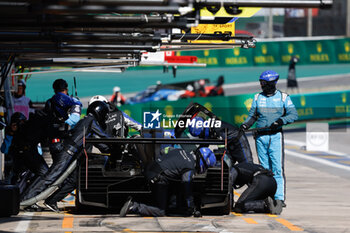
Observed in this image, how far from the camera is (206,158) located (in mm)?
11797

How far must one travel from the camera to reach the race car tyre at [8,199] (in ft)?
37.5

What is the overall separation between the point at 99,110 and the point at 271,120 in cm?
268

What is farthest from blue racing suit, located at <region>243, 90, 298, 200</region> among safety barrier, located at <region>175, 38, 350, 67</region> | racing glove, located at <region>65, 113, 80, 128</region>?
safety barrier, located at <region>175, 38, 350, 67</region>

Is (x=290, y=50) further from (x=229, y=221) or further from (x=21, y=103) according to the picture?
(x=229, y=221)

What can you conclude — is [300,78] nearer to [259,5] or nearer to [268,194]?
[268,194]

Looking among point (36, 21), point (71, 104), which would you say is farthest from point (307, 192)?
point (36, 21)

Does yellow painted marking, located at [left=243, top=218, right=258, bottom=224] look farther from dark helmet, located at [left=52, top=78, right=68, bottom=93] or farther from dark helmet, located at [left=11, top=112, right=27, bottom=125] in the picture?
dark helmet, located at [left=11, top=112, right=27, bottom=125]

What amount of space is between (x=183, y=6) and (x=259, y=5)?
0.73 metres

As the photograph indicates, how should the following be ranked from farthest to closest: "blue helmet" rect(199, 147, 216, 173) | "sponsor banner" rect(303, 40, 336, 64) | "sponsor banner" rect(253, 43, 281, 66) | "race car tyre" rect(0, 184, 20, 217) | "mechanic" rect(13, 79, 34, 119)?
1. "sponsor banner" rect(303, 40, 336, 64)
2. "sponsor banner" rect(253, 43, 281, 66)
3. "mechanic" rect(13, 79, 34, 119)
4. "blue helmet" rect(199, 147, 216, 173)
5. "race car tyre" rect(0, 184, 20, 217)

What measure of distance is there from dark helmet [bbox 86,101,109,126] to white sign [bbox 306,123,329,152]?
1252 centimetres

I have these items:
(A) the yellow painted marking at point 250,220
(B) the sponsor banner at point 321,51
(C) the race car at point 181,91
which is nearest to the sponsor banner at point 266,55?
(B) the sponsor banner at point 321,51

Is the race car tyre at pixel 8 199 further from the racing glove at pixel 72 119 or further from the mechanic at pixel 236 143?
the mechanic at pixel 236 143

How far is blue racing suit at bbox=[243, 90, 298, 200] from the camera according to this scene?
1295 cm

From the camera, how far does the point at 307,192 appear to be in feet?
50.6
